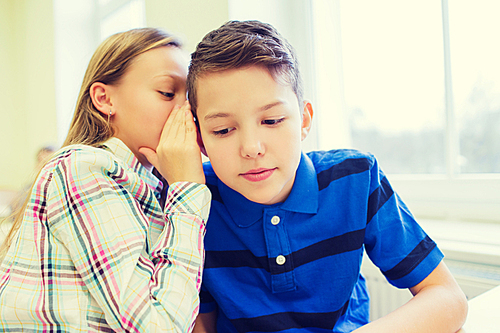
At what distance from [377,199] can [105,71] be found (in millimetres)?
743

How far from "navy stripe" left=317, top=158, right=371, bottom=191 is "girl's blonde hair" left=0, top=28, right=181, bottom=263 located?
0.53 meters

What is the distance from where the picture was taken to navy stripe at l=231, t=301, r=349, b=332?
0.76m

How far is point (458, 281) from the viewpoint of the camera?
1.06m


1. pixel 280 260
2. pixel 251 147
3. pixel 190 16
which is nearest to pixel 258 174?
pixel 251 147

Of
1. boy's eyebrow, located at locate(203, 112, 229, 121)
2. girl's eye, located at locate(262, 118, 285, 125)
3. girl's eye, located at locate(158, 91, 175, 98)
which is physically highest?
girl's eye, located at locate(158, 91, 175, 98)

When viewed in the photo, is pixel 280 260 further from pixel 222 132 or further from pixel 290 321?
pixel 222 132

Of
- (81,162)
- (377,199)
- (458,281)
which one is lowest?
(458,281)

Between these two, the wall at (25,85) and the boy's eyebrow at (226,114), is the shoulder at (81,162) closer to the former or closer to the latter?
the boy's eyebrow at (226,114)

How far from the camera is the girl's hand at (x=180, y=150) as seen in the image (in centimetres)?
80

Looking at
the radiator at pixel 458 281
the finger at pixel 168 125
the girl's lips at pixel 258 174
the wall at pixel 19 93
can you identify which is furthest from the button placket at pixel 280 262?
the wall at pixel 19 93

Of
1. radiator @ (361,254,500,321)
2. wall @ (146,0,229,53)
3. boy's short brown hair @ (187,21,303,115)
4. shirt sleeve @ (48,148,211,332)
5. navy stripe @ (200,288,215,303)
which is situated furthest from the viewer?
wall @ (146,0,229,53)

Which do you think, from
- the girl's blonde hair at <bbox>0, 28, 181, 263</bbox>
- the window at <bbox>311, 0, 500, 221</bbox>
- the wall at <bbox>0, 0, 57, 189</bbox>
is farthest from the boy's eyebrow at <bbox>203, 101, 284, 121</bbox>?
the wall at <bbox>0, 0, 57, 189</bbox>

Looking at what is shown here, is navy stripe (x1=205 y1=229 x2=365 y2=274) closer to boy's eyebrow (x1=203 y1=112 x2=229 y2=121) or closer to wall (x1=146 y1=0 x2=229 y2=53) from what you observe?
boy's eyebrow (x1=203 y1=112 x2=229 y2=121)

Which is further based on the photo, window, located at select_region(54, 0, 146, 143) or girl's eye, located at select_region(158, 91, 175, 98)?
window, located at select_region(54, 0, 146, 143)
